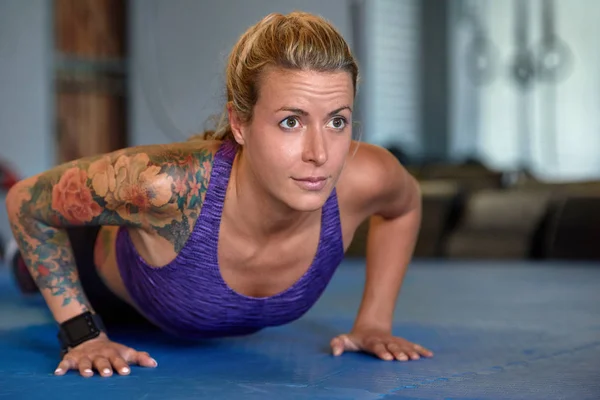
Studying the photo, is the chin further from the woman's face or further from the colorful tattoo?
the colorful tattoo

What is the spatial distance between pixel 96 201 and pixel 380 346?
0.67 m

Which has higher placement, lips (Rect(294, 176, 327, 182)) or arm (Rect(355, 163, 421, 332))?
lips (Rect(294, 176, 327, 182))

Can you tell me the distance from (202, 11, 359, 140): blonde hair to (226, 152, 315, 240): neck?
150 millimetres

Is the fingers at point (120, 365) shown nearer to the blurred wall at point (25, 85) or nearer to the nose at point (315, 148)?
the nose at point (315, 148)

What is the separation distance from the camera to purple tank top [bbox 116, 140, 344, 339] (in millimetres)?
1823

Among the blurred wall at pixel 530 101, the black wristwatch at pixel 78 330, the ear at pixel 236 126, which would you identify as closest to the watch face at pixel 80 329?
the black wristwatch at pixel 78 330

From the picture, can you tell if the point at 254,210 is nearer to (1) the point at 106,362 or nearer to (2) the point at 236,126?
(2) the point at 236,126

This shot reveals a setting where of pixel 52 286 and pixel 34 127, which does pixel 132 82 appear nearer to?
pixel 34 127

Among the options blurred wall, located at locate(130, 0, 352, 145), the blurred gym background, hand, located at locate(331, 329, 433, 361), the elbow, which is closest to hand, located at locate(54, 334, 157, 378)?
the elbow

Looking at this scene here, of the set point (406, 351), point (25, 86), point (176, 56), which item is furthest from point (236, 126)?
point (176, 56)

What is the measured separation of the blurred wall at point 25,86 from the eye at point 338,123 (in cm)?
454

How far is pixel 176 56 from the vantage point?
269 inches

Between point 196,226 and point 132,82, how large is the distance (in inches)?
201

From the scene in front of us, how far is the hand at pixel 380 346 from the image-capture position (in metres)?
1.89
